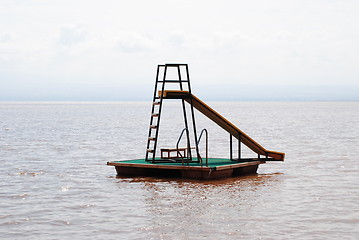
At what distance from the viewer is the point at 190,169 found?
2008cm

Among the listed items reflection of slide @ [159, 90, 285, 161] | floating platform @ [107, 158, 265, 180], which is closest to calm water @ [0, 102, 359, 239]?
floating platform @ [107, 158, 265, 180]

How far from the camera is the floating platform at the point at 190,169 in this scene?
65.6 feet

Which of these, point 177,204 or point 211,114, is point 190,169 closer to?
point 211,114

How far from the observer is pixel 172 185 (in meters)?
19.5

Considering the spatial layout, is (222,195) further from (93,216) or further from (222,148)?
(222,148)

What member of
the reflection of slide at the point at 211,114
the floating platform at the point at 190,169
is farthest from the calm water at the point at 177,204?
the reflection of slide at the point at 211,114

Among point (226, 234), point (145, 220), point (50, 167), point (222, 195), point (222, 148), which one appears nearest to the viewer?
point (226, 234)

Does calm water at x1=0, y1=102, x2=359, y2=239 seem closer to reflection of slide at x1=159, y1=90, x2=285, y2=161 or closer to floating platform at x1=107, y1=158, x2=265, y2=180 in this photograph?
floating platform at x1=107, y1=158, x2=265, y2=180

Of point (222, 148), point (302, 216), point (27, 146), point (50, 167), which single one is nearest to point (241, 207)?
point (302, 216)

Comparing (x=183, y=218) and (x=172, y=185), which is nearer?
(x=183, y=218)

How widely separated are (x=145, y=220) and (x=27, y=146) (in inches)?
957

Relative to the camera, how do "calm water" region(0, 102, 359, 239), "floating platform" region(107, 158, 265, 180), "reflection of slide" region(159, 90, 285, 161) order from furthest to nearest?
"reflection of slide" region(159, 90, 285, 161) < "floating platform" region(107, 158, 265, 180) < "calm water" region(0, 102, 359, 239)

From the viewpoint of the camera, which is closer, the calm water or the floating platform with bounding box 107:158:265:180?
the calm water

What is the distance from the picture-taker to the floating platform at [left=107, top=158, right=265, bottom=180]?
20.0 metres
